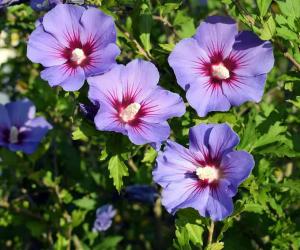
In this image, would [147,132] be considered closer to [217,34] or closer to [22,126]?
[217,34]

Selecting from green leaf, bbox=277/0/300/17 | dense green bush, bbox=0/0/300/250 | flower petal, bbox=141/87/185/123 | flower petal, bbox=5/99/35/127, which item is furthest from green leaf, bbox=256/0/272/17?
flower petal, bbox=5/99/35/127

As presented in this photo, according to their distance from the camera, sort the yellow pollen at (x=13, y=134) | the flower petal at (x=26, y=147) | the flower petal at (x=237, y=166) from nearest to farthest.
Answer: the flower petal at (x=237, y=166) → the flower petal at (x=26, y=147) → the yellow pollen at (x=13, y=134)

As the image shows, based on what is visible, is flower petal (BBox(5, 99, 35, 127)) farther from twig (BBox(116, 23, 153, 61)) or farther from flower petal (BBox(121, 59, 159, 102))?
flower petal (BBox(121, 59, 159, 102))

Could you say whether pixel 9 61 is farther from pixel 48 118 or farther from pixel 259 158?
pixel 259 158

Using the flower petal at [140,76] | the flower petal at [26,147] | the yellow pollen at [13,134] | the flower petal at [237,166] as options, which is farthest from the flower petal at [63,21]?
the yellow pollen at [13,134]

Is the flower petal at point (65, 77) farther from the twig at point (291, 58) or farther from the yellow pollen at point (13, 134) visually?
the yellow pollen at point (13, 134)

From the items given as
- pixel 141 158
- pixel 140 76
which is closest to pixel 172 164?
pixel 140 76

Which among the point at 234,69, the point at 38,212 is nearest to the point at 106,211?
the point at 38,212
